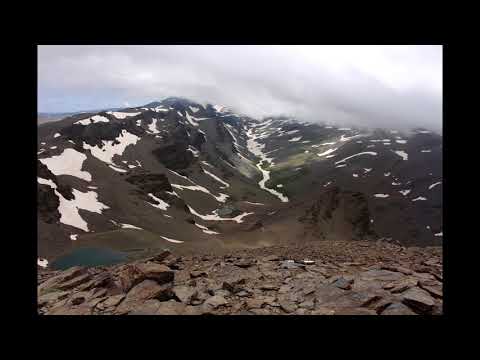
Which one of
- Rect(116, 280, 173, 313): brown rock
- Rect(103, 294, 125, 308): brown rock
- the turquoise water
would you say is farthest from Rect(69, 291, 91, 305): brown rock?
the turquoise water

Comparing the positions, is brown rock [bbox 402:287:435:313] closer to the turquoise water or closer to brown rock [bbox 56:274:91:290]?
brown rock [bbox 56:274:91:290]

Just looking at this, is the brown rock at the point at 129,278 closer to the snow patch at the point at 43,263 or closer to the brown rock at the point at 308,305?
the brown rock at the point at 308,305

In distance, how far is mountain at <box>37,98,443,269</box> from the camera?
1893 inches

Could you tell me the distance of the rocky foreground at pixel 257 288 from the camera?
7113 millimetres

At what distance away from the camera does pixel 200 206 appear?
104500 mm

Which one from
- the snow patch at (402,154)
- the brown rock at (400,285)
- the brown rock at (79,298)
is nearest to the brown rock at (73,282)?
the brown rock at (79,298)

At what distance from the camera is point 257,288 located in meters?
8.20

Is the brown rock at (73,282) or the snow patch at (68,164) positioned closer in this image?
the brown rock at (73,282)

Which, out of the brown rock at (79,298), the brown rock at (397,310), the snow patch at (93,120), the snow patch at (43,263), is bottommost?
the snow patch at (43,263)

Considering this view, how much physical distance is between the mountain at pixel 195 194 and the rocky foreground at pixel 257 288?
6572 mm

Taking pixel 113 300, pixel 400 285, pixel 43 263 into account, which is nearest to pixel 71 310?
pixel 113 300

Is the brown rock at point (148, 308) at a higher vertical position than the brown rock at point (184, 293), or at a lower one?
lower

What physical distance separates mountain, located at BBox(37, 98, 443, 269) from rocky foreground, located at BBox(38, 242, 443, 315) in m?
6.57
